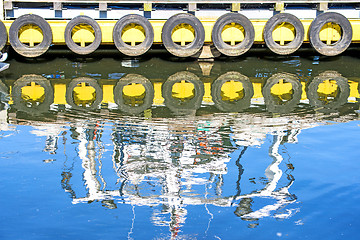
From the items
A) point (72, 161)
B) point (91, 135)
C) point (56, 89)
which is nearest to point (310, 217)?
point (72, 161)

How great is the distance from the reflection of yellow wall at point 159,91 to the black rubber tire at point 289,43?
2.36 m

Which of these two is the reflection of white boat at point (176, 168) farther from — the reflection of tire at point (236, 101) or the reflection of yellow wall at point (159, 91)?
the reflection of yellow wall at point (159, 91)

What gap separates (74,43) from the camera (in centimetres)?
1310

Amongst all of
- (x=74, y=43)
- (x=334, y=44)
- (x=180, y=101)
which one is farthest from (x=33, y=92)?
(x=334, y=44)

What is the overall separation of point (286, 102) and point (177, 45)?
4.17 metres

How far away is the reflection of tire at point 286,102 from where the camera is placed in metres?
9.34

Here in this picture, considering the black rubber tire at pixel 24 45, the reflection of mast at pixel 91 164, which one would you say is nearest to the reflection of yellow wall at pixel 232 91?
the reflection of mast at pixel 91 164

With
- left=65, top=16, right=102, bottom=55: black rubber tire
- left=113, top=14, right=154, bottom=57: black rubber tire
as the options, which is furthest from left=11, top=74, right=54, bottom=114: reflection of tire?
→ left=113, top=14, right=154, bottom=57: black rubber tire

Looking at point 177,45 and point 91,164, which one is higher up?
point 177,45

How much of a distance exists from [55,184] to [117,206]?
2.92 ft

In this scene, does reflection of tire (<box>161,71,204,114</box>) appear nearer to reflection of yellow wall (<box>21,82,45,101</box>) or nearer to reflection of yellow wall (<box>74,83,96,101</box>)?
reflection of yellow wall (<box>74,83,96,101</box>)

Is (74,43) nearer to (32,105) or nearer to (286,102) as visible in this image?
(32,105)

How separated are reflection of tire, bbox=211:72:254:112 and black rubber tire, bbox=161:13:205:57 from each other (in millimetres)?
1405

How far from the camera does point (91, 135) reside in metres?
7.86
